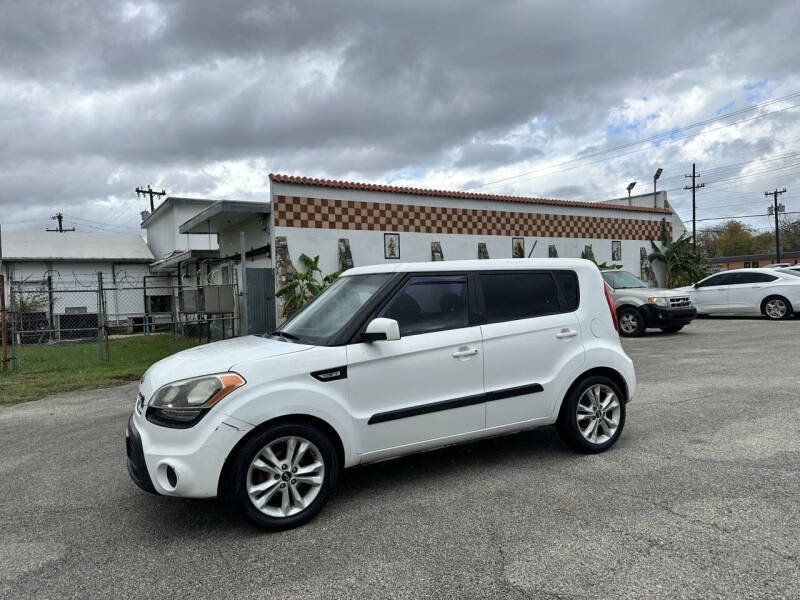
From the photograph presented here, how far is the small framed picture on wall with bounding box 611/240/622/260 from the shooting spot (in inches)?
861

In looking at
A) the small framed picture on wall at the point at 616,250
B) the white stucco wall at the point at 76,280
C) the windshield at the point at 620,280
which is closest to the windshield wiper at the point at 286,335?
the windshield at the point at 620,280

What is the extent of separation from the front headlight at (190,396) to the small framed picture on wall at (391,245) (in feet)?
42.0

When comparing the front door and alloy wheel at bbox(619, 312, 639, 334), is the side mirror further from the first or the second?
alloy wheel at bbox(619, 312, 639, 334)

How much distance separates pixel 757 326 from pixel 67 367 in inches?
628

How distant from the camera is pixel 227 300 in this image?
529 inches

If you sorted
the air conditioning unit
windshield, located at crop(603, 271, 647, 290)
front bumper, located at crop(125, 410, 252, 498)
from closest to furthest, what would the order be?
front bumper, located at crop(125, 410, 252, 498) < windshield, located at crop(603, 271, 647, 290) < the air conditioning unit

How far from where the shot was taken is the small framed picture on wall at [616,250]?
21859mm

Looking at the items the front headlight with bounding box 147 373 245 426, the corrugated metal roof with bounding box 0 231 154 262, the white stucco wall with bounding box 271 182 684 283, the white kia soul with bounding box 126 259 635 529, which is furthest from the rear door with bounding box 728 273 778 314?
the corrugated metal roof with bounding box 0 231 154 262

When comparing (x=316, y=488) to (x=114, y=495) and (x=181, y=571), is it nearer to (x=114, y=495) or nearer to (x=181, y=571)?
(x=181, y=571)

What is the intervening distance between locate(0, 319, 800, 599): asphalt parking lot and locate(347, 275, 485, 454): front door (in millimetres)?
465

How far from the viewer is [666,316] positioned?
12.9 m

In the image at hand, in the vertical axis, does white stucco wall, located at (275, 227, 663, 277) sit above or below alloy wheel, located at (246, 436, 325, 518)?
above

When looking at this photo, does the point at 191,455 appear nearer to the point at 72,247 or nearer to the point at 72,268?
the point at 72,268

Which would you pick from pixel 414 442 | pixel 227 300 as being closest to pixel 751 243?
pixel 227 300
